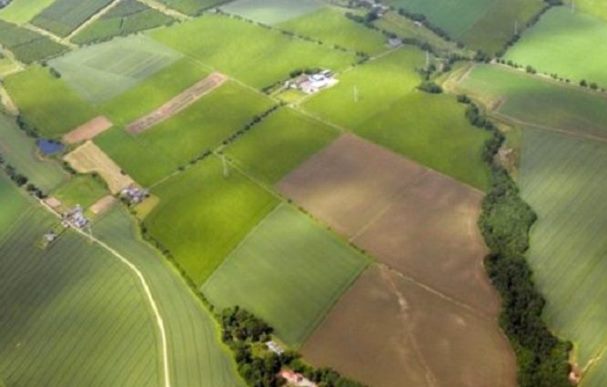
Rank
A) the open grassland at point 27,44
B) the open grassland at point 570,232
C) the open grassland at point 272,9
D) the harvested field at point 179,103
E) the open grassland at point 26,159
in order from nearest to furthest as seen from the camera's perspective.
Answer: the open grassland at point 570,232 → the open grassland at point 26,159 → the harvested field at point 179,103 → the open grassland at point 27,44 → the open grassland at point 272,9

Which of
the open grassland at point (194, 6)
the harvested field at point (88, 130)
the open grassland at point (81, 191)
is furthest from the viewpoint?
the open grassland at point (194, 6)

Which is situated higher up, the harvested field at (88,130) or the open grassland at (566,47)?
the open grassland at (566,47)

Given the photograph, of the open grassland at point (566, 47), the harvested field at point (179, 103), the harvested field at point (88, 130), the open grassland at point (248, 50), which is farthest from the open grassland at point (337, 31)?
the harvested field at point (88, 130)

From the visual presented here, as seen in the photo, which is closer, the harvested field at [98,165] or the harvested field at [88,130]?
the harvested field at [98,165]

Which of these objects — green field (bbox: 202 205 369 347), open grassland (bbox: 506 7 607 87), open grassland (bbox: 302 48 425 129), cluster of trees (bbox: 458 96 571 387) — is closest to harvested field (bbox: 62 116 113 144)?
open grassland (bbox: 302 48 425 129)

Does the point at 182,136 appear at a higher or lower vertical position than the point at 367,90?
lower

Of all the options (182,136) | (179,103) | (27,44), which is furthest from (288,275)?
(27,44)

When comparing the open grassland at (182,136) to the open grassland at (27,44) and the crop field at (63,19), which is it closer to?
the open grassland at (27,44)

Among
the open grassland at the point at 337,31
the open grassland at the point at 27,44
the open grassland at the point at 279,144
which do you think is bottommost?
the open grassland at the point at 27,44

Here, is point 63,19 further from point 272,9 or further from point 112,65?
point 272,9
